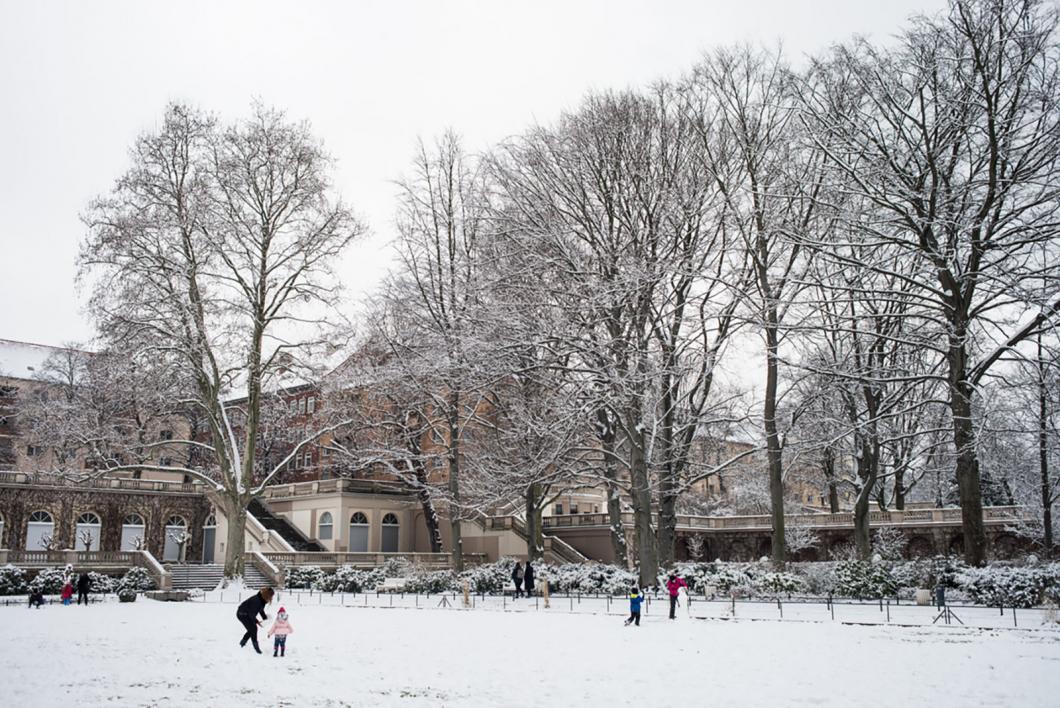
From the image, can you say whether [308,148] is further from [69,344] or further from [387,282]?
[69,344]

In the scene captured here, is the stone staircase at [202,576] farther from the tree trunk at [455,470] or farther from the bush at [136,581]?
the tree trunk at [455,470]

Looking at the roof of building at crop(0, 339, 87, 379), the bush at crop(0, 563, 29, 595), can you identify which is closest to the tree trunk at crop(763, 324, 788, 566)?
the bush at crop(0, 563, 29, 595)

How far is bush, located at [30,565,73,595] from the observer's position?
1357 inches

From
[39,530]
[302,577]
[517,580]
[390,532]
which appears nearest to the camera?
[517,580]

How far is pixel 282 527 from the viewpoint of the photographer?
1939 inches

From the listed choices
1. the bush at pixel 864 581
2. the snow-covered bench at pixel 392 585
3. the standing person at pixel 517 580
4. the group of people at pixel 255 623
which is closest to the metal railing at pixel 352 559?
the snow-covered bench at pixel 392 585

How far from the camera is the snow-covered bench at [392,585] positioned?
116ft

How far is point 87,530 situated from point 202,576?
1351 cm

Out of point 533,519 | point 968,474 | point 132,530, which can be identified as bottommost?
point 132,530

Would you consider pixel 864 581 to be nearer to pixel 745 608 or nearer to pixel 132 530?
pixel 745 608

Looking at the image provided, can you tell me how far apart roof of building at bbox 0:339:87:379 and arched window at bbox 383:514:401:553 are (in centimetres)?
3534

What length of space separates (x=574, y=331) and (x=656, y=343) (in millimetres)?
4920

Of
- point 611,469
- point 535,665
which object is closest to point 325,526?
point 611,469

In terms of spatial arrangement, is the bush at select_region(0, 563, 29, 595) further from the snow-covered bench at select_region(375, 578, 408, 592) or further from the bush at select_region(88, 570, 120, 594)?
the snow-covered bench at select_region(375, 578, 408, 592)
